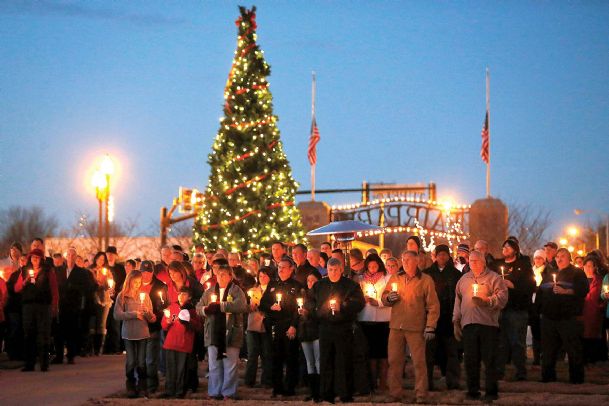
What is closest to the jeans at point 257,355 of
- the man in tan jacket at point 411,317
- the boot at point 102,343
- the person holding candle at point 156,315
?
the person holding candle at point 156,315

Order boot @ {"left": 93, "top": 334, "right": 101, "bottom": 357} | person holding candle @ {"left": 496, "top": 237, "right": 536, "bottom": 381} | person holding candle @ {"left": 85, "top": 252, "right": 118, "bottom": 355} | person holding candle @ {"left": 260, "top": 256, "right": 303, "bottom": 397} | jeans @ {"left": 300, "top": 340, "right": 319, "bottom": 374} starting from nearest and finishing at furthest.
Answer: jeans @ {"left": 300, "top": 340, "right": 319, "bottom": 374} < person holding candle @ {"left": 260, "top": 256, "right": 303, "bottom": 397} < person holding candle @ {"left": 496, "top": 237, "right": 536, "bottom": 381} < person holding candle @ {"left": 85, "top": 252, "right": 118, "bottom": 355} < boot @ {"left": 93, "top": 334, "right": 101, "bottom": 357}

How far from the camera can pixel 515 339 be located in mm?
15562

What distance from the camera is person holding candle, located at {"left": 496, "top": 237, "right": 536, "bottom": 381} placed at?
606 inches

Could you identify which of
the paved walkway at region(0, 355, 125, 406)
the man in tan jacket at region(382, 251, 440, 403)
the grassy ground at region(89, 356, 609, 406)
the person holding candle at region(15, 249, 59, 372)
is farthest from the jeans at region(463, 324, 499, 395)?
the person holding candle at region(15, 249, 59, 372)

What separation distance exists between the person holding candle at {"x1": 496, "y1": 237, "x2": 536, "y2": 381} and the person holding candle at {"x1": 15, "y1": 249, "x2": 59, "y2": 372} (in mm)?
7487

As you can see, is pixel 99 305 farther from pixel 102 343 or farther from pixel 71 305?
pixel 71 305

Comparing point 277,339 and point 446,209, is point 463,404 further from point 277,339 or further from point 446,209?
point 446,209

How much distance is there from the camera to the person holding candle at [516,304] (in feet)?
50.5

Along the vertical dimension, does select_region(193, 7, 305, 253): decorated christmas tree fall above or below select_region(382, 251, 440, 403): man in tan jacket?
above

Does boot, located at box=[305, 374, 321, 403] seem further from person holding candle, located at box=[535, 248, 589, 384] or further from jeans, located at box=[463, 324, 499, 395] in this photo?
person holding candle, located at box=[535, 248, 589, 384]

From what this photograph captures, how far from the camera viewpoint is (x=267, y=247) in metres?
27.4

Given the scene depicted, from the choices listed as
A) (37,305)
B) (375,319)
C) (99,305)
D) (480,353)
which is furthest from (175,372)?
(99,305)

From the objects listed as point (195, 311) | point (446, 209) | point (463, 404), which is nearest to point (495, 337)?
point (463, 404)

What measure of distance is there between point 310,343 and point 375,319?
986 millimetres
